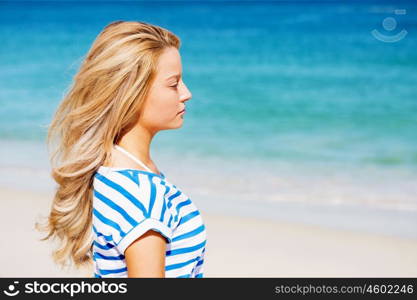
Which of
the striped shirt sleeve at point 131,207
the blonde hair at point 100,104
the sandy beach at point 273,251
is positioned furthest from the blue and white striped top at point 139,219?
the sandy beach at point 273,251

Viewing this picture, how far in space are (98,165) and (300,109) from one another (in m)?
12.8

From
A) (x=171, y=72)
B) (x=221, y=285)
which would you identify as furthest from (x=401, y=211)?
(x=171, y=72)

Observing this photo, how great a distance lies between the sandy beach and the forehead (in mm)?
3635

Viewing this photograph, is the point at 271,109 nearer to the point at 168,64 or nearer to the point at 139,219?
the point at 168,64

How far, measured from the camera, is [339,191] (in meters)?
8.52

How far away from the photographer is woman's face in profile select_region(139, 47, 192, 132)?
7.82ft

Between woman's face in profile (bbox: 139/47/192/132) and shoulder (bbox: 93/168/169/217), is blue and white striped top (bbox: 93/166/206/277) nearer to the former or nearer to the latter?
shoulder (bbox: 93/168/169/217)

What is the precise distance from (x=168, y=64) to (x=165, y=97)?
0.37 ft

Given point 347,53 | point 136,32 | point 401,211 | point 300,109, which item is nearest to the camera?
point 136,32

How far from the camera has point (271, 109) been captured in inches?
601

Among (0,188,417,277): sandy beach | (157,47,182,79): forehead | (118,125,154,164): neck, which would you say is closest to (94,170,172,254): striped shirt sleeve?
(118,125,154,164): neck

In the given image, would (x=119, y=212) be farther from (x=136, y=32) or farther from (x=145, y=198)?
(x=136, y=32)

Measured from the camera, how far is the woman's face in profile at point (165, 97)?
238 cm

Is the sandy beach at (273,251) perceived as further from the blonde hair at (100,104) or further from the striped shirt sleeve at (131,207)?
the striped shirt sleeve at (131,207)
